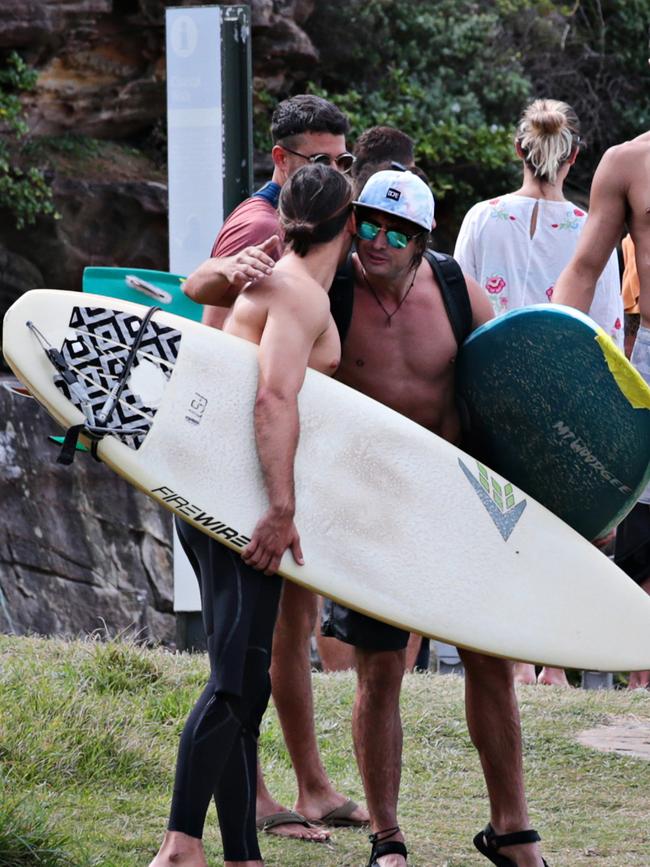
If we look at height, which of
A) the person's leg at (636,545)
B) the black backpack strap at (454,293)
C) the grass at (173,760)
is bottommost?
the grass at (173,760)

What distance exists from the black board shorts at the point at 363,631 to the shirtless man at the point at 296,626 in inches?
15.8

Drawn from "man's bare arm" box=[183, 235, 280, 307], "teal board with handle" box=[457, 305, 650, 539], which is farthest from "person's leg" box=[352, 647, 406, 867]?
"man's bare arm" box=[183, 235, 280, 307]

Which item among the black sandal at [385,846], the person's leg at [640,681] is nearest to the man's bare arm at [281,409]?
the black sandal at [385,846]

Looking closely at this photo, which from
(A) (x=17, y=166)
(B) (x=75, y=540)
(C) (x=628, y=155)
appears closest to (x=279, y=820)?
(C) (x=628, y=155)

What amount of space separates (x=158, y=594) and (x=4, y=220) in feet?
11.7

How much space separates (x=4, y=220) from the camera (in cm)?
1058

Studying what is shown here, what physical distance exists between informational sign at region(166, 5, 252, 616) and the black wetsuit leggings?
3.11 metres

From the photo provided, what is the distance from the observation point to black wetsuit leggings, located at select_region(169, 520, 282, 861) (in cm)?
309

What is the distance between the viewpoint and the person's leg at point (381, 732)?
348cm

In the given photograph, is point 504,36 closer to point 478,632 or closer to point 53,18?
point 53,18

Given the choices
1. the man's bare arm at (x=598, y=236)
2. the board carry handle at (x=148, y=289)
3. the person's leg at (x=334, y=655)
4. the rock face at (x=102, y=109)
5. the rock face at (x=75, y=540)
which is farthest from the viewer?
the rock face at (x=102, y=109)

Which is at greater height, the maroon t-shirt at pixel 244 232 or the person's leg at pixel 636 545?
the maroon t-shirt at pixel 244 232

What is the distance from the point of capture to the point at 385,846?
3471 mm

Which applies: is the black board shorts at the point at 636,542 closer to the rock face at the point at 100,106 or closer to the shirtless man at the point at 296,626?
the shirtless man at the point at 296,626
